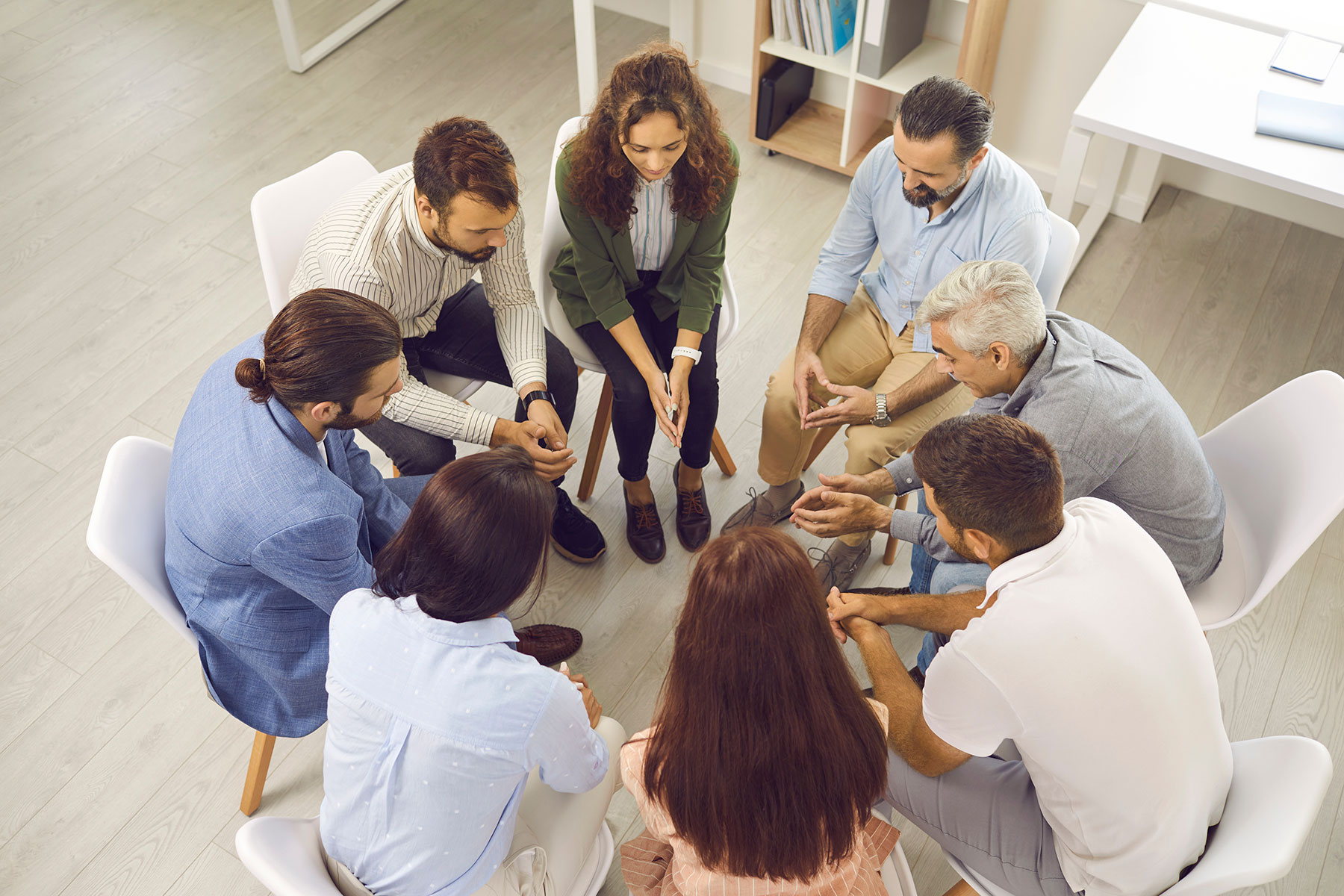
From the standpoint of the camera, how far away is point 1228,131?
262 cm

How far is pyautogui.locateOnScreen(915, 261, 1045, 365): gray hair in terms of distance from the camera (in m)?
1.80

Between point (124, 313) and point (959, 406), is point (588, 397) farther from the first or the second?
point (124, 313)

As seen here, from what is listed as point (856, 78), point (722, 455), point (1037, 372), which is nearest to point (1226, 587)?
point (1037, 372)

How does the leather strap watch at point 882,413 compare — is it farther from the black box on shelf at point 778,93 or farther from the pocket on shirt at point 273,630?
the black box on shelf at point 778,93

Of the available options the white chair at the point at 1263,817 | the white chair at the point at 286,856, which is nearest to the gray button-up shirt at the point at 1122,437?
the white chair at the point at 1263,817

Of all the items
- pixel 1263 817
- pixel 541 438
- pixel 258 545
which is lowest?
pixel 541 438

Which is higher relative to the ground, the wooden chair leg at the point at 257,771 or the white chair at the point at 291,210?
the white chair at the point at 291,210

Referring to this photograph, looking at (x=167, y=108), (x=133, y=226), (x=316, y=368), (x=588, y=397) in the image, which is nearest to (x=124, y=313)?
(x=133, y=226)

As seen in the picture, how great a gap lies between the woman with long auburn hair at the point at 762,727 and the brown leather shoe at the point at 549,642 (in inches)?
42.0

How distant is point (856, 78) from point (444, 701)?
9.26 ft

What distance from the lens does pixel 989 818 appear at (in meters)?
1.60

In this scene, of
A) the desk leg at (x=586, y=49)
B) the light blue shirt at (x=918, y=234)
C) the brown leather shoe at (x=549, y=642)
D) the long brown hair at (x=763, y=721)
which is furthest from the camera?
the desk leg at (x=586, y=49)

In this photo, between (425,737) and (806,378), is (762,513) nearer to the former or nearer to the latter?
(806,378)

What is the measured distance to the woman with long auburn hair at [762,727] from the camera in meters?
1.23
